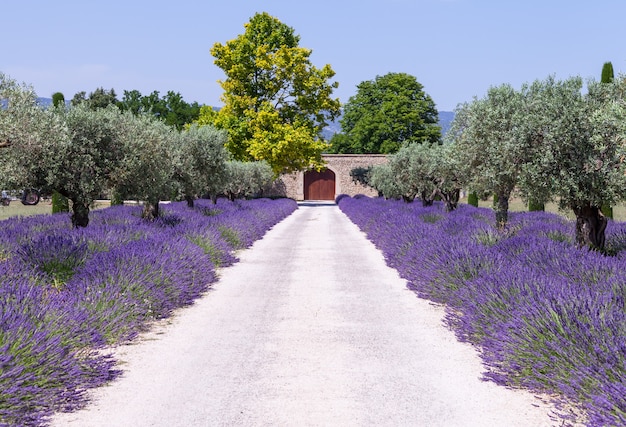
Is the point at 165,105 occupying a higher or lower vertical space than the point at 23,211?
higher

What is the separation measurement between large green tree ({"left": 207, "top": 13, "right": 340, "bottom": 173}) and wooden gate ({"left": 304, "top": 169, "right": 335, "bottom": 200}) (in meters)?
16.6

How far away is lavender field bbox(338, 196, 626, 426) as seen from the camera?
4.77 metres

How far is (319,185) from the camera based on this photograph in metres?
71.1

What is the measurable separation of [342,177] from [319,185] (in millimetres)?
3013

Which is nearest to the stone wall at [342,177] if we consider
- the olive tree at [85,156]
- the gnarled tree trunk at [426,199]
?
the gnarled tree trunk at [426,199]

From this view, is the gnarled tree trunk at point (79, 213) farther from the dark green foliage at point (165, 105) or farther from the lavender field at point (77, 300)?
the dark green foliage at point (165, 105)

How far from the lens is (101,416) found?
4.85m

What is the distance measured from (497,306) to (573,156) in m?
5.12

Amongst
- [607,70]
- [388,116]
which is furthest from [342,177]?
[607,70]

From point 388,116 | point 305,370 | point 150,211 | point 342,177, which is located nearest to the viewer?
point 305,370

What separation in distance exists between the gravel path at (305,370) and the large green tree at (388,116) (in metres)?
63.9

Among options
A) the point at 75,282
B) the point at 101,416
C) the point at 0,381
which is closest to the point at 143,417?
the point at 101,416

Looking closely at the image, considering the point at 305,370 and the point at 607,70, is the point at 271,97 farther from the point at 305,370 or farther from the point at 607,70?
the point at 305,370

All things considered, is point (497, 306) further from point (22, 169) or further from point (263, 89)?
point (263, 89)
